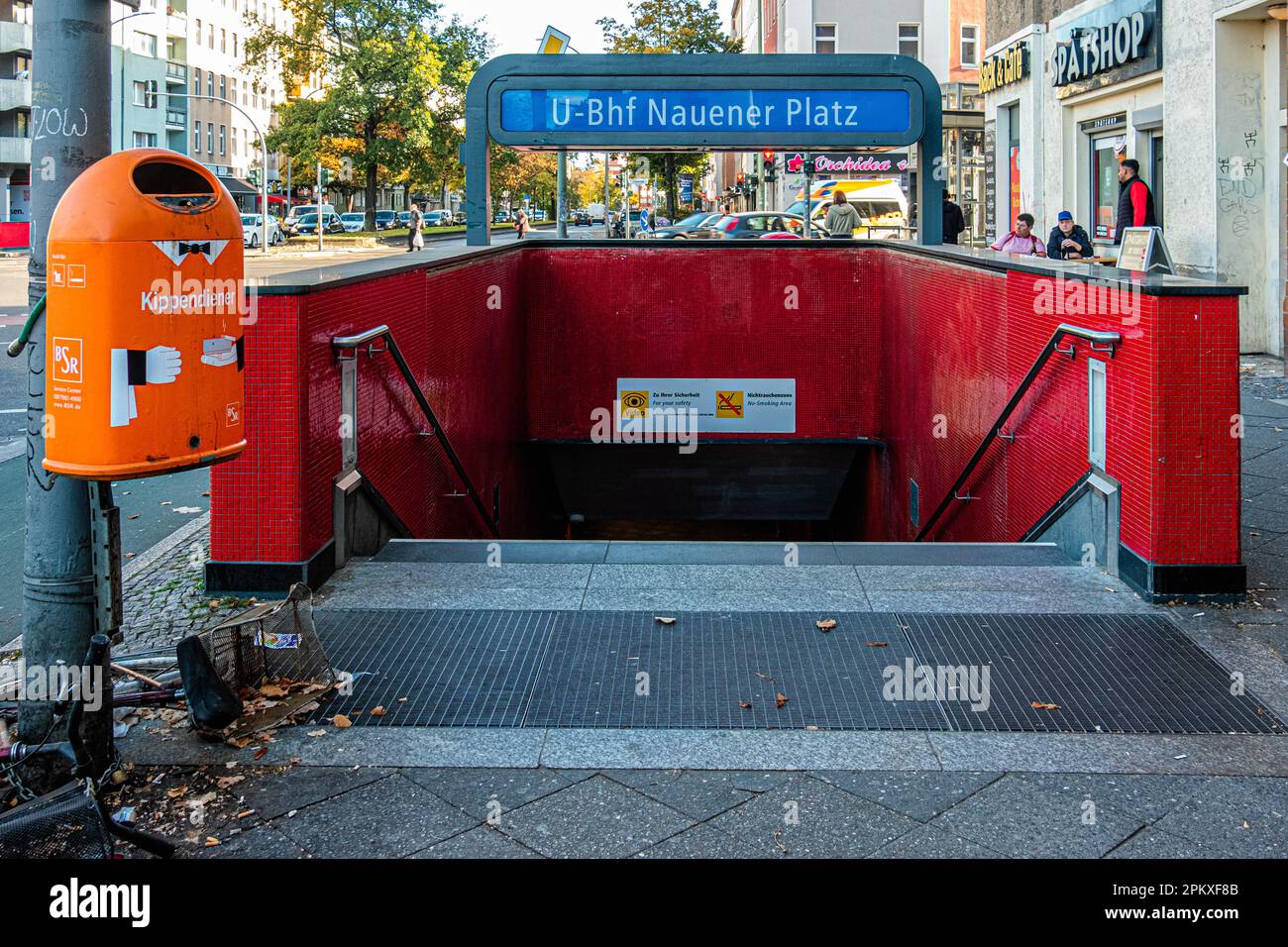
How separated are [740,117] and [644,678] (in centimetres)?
850

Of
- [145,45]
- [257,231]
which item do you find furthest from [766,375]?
[145,45]

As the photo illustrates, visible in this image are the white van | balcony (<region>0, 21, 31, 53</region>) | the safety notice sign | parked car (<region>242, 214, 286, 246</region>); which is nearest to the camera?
the safety notice sign

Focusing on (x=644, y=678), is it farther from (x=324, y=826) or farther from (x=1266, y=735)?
(x=1266, y=735)

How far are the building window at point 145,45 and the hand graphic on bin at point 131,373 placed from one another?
75.4 metres

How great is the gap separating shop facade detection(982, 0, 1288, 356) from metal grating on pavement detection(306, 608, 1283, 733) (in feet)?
26.3

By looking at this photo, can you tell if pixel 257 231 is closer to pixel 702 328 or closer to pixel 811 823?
pixel 702 328

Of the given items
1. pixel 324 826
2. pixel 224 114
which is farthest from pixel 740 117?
pixel 224 114

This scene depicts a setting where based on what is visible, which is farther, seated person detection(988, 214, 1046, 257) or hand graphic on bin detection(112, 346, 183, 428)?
seated person detection(988, 214, 1046, 257)

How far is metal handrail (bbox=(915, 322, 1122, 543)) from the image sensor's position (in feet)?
23.3

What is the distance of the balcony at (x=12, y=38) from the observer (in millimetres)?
58031

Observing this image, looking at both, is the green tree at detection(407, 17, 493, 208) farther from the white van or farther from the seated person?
the seated person

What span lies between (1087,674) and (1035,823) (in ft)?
5.27

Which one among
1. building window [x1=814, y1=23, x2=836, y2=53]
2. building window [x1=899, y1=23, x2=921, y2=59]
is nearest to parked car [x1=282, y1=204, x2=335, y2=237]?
building window [x1=814, y1=23, x2=836, y2=53]

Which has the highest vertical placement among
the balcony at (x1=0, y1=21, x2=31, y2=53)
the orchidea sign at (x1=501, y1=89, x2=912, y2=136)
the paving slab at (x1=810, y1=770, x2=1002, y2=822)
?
the balcony at (x1=0, y1=21, x2=31, y2=53)
